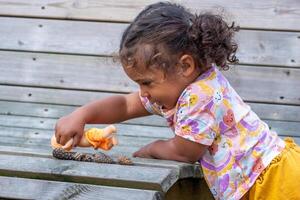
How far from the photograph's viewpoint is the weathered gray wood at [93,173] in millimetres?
2381

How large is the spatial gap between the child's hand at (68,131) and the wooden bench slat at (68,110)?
4.85 feet

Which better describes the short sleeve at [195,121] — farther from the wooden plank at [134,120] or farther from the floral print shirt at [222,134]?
the wooden plank at [134,120]

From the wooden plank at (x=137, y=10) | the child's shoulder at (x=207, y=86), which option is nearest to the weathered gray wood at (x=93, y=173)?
the child's shoulder at (x=207, y=86)

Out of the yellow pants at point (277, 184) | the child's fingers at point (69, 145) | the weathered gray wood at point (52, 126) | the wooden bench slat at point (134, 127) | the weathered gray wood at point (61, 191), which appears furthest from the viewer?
the weathered gray wood at point (52, 126)

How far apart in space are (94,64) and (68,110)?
0.98 ft

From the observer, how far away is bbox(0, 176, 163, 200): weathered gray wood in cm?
227

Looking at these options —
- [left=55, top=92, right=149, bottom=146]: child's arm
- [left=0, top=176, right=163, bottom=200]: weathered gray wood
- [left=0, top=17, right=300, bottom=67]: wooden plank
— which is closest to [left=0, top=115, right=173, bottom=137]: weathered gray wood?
[left=0, top=17, right=300, bottom=67]: wooden plank

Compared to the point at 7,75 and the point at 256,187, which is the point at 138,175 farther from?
the point at 7,75

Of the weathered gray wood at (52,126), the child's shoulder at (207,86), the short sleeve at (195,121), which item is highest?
the child's shoulder at (207,86)

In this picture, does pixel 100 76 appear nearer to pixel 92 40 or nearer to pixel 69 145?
pixel 92 40

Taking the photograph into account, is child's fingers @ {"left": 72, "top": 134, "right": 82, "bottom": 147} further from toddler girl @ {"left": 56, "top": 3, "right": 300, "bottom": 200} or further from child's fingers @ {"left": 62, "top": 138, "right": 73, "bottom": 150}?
toddler girl @ {"left": 56, "top": 3, "right": 300, "bottom": 200}

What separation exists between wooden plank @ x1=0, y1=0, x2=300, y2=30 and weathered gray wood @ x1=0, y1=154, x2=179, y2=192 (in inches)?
67.3

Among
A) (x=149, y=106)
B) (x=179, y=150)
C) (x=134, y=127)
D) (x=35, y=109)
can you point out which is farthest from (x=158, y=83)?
(x=35, y=109)

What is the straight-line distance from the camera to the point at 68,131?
291cm
